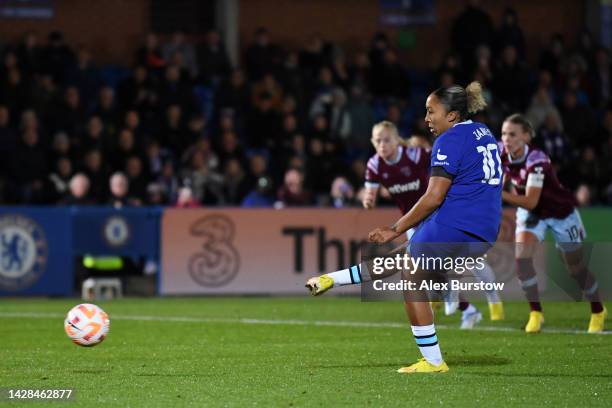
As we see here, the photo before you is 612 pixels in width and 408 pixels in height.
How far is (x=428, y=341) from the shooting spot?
386 inches

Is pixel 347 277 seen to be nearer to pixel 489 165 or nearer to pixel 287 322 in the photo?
pixel 489 165

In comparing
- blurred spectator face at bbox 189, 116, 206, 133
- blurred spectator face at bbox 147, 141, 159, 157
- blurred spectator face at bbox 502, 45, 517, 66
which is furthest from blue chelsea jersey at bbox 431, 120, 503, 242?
blurred spectator face at bbox 502, 45, 517, 66

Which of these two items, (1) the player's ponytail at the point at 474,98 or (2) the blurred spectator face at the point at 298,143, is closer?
(1) the player's ponytail at the point at 474,98

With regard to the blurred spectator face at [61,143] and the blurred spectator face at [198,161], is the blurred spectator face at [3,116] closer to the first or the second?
the blurred spectator face at [61,143]

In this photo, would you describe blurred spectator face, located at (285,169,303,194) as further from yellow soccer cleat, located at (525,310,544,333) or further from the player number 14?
the player number 14

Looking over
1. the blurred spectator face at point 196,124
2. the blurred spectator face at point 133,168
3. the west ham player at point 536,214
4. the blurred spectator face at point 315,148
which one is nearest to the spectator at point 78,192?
the blurred spectator face at point 133,168

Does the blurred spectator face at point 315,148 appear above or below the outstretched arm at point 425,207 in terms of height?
below

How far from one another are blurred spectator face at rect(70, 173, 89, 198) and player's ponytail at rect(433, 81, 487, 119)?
10405 millimetres

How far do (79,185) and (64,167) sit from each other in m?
0.83

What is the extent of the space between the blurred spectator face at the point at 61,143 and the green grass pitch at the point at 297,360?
450cm

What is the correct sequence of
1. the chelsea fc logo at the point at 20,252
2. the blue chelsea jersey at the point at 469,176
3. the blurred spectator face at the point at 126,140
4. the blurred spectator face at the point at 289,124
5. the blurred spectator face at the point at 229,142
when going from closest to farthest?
the blue chelsea jersey at the point at 469,176 < the chelsea fc logo at the point at 20,252 < the blurred spectator face at the point at 126,140 < the blurred spectator face at the point at 229,142 < the blurred spectator face at the point at 289,124

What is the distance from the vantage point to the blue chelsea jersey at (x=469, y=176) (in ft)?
31.5

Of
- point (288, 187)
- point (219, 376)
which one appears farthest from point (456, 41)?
point (219, 376)

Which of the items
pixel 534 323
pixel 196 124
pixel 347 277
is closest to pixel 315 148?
pixel 196 124
